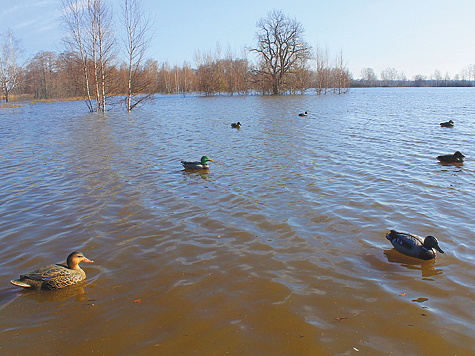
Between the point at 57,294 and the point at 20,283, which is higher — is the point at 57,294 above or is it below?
below

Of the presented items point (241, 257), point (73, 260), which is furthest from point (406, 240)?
point (73, 260)

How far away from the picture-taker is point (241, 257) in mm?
4207

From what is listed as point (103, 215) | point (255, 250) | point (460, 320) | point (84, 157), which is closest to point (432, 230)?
point (460, 320)

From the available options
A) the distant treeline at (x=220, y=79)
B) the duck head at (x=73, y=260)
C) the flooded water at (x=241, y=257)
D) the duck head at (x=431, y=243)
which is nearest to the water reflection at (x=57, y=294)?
the flooded water at (x=241, y=257)

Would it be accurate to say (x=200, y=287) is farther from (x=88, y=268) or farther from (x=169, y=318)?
(x=88, y=268)

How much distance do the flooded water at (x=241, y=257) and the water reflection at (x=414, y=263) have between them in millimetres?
22

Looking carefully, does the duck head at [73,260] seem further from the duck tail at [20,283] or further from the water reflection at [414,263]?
the water reflection at [414,263]

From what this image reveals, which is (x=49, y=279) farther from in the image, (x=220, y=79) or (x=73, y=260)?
(x=220, y=79)

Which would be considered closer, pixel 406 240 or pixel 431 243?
pixel 431 243

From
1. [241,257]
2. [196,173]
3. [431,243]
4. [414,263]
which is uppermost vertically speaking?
[196,173]

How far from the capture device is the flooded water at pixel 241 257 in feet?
9.37

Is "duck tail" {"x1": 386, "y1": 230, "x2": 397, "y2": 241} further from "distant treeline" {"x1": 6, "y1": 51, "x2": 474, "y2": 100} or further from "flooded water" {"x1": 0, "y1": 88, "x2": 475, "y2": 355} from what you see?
"distant treeline" {"x1": 6, "y1": 51, "x2": 474, "y2": 100}

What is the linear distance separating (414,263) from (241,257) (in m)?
2.28

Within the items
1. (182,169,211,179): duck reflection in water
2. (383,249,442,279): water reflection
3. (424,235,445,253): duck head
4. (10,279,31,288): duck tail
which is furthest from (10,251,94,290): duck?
(182,169,211,179): duck reflection in water
